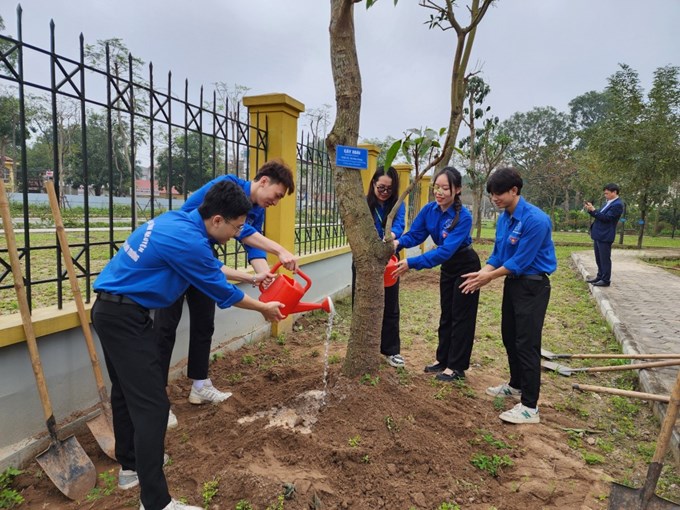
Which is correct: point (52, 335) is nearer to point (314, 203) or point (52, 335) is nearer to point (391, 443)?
point (391, 443)

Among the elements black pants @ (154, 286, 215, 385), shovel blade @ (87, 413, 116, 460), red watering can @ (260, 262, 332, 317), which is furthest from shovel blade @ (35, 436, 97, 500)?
red watering can @ (260, 262, 332, 317)

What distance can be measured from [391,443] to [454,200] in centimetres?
191

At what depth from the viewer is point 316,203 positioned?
19.7 feet

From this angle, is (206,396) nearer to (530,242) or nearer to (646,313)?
(530,242)

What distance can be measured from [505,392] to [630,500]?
158 cm

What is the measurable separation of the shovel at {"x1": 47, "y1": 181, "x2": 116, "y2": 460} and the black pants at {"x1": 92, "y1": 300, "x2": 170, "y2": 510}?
660 millimetres

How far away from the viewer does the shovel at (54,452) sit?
216 centimetres

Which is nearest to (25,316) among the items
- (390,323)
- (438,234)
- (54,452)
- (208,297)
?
(54,452)

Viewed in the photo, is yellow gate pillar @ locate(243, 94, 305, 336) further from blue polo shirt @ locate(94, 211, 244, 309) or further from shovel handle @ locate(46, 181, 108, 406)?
blue polo shirt @ locate(94, 211, 244, 309)

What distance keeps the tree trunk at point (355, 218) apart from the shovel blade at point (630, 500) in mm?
1596

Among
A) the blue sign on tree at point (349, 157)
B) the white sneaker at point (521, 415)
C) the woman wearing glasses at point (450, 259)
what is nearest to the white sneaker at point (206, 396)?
the woman wearing glasses at point (450, 259)

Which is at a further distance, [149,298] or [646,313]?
[646,313]

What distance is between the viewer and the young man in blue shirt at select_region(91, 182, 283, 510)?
1901 mm

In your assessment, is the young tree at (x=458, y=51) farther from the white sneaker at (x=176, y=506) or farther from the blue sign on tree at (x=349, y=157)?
the white sneaker at (x=176, y=506)
